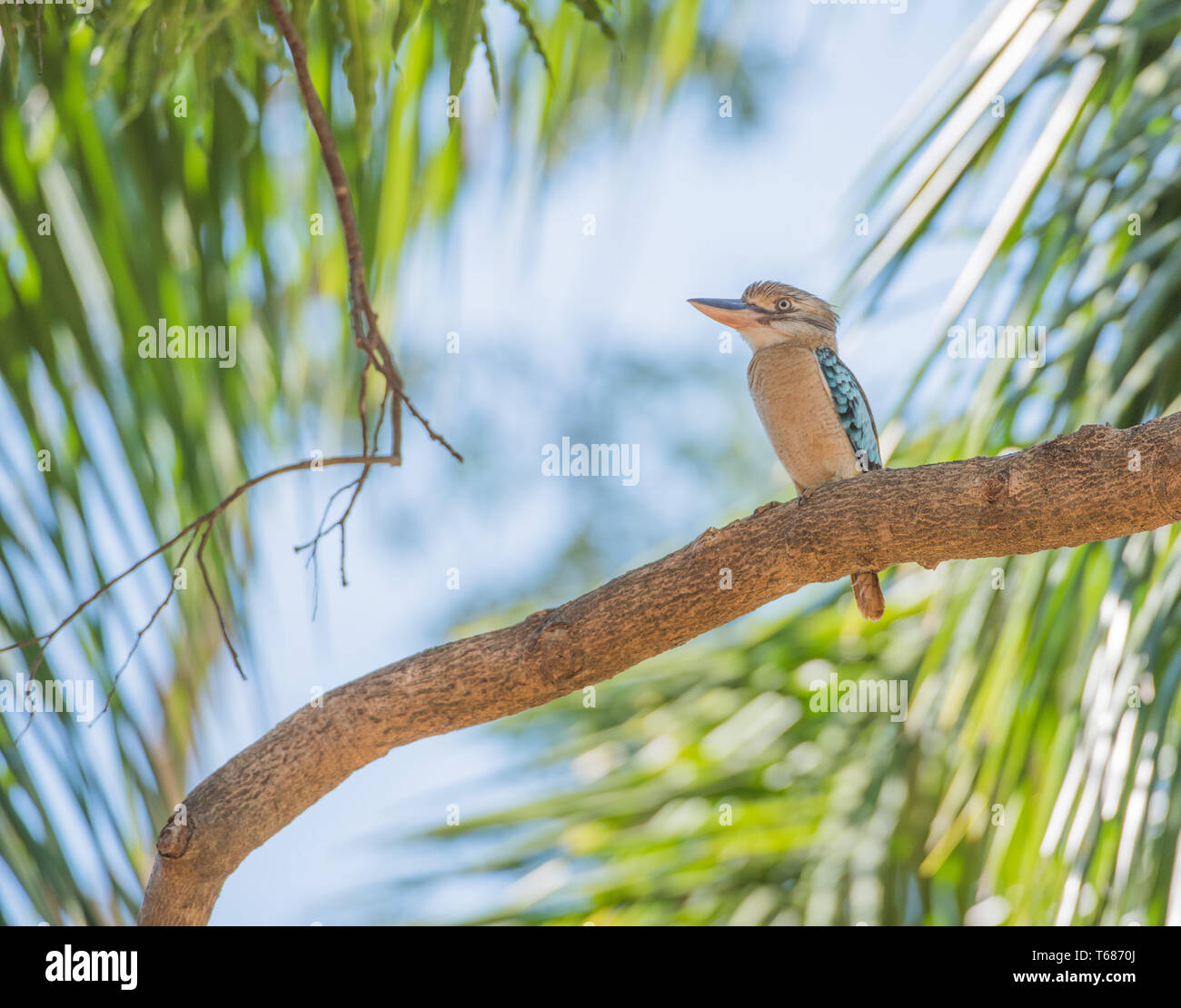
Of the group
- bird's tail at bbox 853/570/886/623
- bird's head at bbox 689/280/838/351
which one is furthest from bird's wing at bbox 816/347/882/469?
bird's tail at bbox 853/570/886/623

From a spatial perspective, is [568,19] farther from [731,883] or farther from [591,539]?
[591,539]

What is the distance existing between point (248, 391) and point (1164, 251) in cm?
267

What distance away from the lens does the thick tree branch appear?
2.25 metres

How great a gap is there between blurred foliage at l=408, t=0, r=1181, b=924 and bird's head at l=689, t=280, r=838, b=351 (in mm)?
339

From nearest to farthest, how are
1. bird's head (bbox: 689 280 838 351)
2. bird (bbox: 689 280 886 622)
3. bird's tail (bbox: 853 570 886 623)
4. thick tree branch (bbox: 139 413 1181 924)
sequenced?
thick tree branch (bbox: 139 413 1181 924)
bird's tail (bbox: 853 570 886 623)
bird (bbox: 689 280 886 622)
bird's head (bbox: 689 280 838 351)

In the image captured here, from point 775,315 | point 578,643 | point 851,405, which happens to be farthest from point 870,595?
point 775,315

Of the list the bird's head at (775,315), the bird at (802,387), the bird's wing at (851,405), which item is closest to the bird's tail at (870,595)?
the bird at (802,387)

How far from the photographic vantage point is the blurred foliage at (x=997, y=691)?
303 cm

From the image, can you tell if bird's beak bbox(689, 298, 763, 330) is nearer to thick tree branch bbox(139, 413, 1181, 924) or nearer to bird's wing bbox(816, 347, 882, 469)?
bird's wing bbox(816, 347, 882, 469)

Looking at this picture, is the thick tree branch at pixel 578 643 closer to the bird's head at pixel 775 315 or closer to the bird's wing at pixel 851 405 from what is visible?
the bird's wing at pixel 851 405

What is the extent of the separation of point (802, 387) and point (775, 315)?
1.36 feet

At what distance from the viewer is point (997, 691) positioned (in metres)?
3.45

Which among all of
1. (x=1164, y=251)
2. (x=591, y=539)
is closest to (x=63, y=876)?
(x=1164, y=251)

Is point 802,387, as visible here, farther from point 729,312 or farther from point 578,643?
point 578,643
